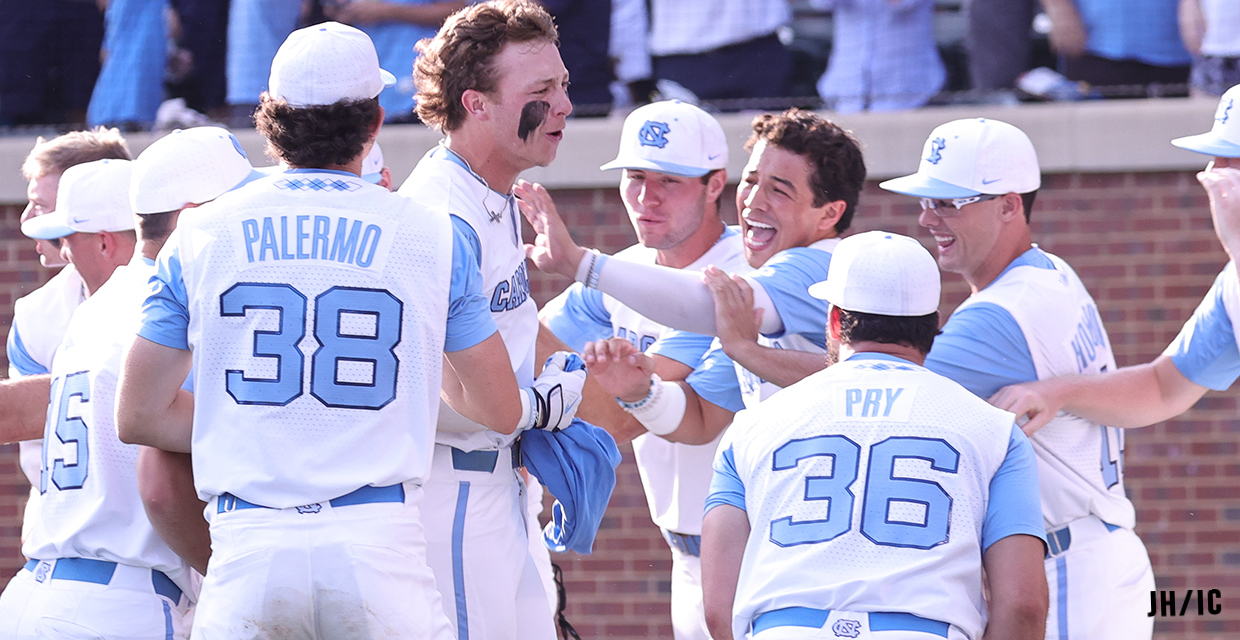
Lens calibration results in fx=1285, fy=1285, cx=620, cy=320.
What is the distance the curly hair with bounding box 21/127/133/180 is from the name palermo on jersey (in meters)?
2.18

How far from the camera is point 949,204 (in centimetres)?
396

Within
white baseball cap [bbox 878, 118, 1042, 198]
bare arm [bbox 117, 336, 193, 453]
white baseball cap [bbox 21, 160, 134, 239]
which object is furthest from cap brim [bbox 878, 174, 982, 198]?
white baseball cap [bbox 21, 160, 134, 239]

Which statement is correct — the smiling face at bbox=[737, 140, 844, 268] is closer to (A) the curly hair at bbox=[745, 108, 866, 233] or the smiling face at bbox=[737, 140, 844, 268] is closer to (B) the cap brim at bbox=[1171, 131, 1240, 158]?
(A) the curly hair at bbox=[745, 108, 866, 233]

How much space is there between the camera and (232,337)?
2.61 metres

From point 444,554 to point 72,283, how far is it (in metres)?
2.03

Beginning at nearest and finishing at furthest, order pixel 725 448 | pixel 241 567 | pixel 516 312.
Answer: pixel 241 567
pixel 725 448
pixel 516 312

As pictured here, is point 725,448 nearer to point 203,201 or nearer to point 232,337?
point 232,337

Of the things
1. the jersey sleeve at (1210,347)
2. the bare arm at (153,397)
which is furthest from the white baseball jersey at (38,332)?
the jersey sleeve at (1210,347)

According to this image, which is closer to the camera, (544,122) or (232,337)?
(232,337)

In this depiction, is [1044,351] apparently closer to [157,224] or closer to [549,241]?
[549,241]

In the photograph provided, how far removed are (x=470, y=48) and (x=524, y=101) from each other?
0.62 ft

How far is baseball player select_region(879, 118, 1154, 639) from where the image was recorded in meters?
3.64

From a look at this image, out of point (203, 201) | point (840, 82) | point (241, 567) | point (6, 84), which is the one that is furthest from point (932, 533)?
point (6, 84)

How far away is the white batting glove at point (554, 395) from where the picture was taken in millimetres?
3121
